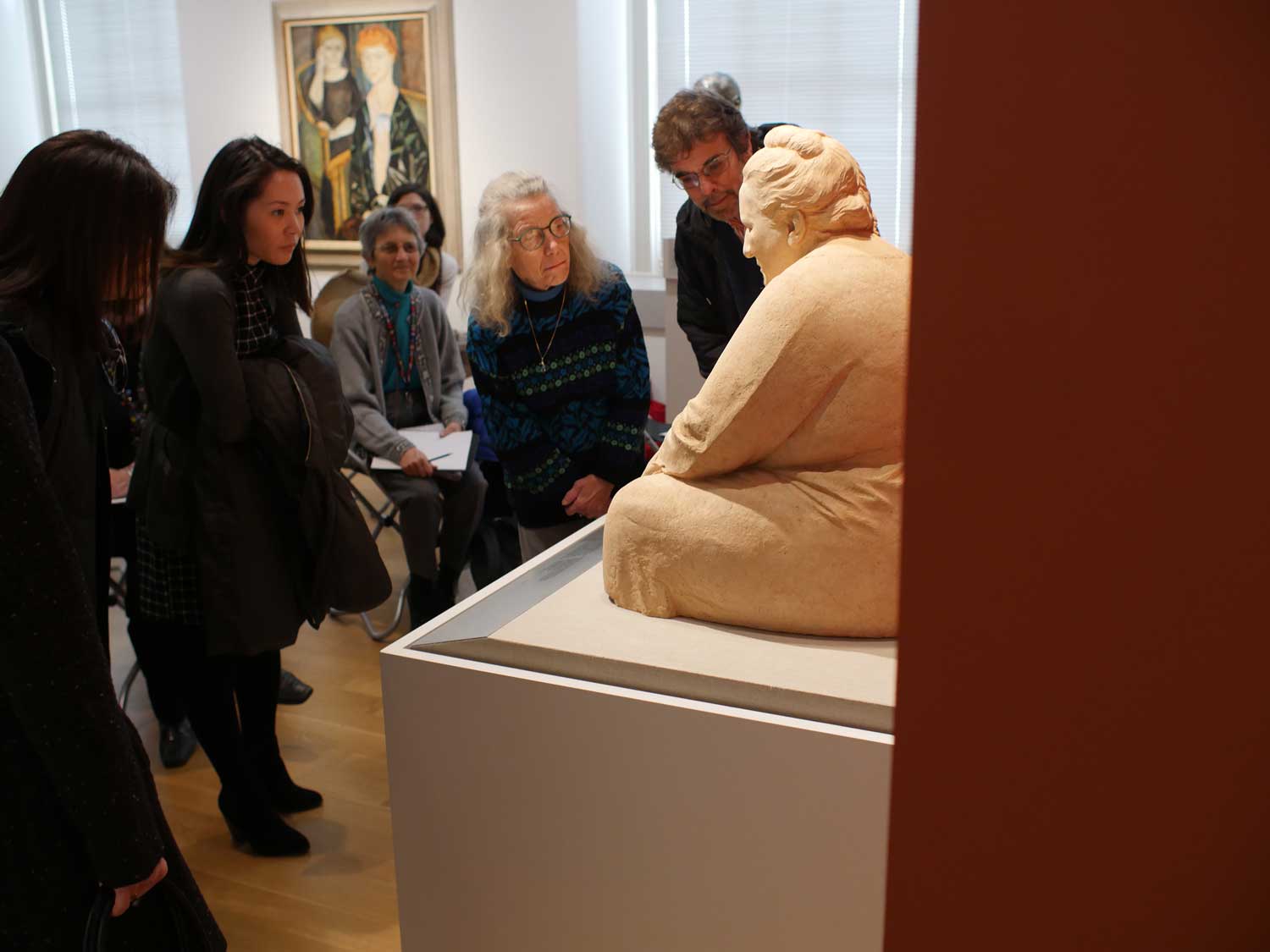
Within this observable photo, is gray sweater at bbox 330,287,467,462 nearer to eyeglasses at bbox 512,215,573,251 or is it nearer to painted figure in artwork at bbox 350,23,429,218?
eyeglasses at bbox 512,215,573,251

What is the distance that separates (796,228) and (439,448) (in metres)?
2.41

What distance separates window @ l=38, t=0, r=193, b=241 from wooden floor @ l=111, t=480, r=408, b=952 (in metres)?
5.70

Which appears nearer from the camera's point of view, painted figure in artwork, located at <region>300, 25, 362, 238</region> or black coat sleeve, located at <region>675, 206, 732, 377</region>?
black coat sleeve, located at <region>675, 206, 732, 377</region>

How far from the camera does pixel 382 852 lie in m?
2.97

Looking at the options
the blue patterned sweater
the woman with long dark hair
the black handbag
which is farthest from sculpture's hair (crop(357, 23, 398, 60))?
the black handbag

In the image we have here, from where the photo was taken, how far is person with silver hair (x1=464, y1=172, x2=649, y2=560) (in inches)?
107

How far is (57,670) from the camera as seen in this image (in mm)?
1231

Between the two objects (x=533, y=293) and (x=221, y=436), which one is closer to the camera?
(x=221, y=436)

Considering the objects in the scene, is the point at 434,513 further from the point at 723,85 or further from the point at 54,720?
the point at 54,720

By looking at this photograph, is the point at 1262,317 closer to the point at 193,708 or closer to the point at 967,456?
the point at 967,456

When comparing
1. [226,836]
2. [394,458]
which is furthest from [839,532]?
[394,458]

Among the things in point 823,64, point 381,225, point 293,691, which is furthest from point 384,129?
point 293,691

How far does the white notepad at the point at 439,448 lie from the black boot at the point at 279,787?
4.10ft

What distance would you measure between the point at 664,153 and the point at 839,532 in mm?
1214
